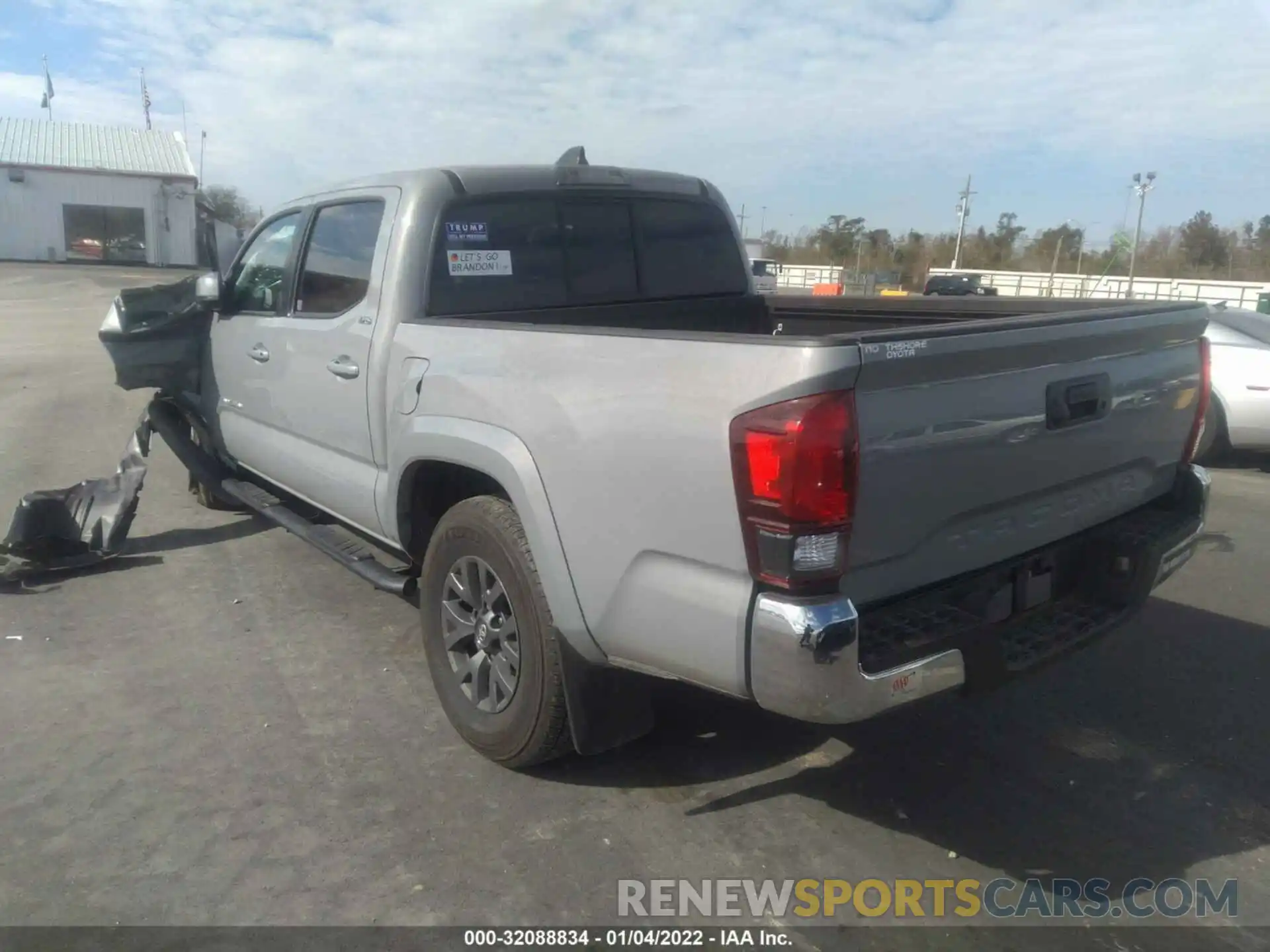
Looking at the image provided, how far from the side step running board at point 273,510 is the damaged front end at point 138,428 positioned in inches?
0.6

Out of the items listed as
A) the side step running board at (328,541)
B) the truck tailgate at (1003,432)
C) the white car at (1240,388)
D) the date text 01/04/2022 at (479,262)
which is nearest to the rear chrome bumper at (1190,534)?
the truck tailgate at (1003,432)

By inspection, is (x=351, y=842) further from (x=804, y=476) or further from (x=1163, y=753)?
(x=1163, y=753)

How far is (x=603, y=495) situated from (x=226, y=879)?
1.57 meters

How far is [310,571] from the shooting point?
581cm

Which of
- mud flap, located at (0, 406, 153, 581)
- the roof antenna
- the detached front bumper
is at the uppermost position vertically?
the roof antenna

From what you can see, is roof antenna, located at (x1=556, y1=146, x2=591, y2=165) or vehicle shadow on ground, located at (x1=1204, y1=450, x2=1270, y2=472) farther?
vehicle shadow on ground, located at (x1=1204, y1=450, x2=1270, y2=472)

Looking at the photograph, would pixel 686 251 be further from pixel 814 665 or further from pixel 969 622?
pixel 814 665

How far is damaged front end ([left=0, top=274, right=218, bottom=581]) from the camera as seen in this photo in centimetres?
557

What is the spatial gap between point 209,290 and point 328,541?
183cm

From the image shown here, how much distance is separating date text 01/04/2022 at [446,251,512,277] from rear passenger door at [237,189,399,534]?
0.92 ft

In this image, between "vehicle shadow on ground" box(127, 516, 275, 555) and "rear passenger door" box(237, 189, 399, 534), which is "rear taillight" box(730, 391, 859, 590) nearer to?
"rear passenger door" box(237, 189, 399, 534)

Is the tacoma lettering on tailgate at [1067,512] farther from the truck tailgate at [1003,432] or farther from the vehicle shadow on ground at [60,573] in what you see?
the vehicle shadow on ground at [60,573]

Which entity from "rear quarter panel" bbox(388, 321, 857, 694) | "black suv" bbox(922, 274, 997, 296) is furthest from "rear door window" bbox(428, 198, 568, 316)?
"black suv" bbox(922, 274, 997, 296)

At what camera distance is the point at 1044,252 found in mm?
61344
